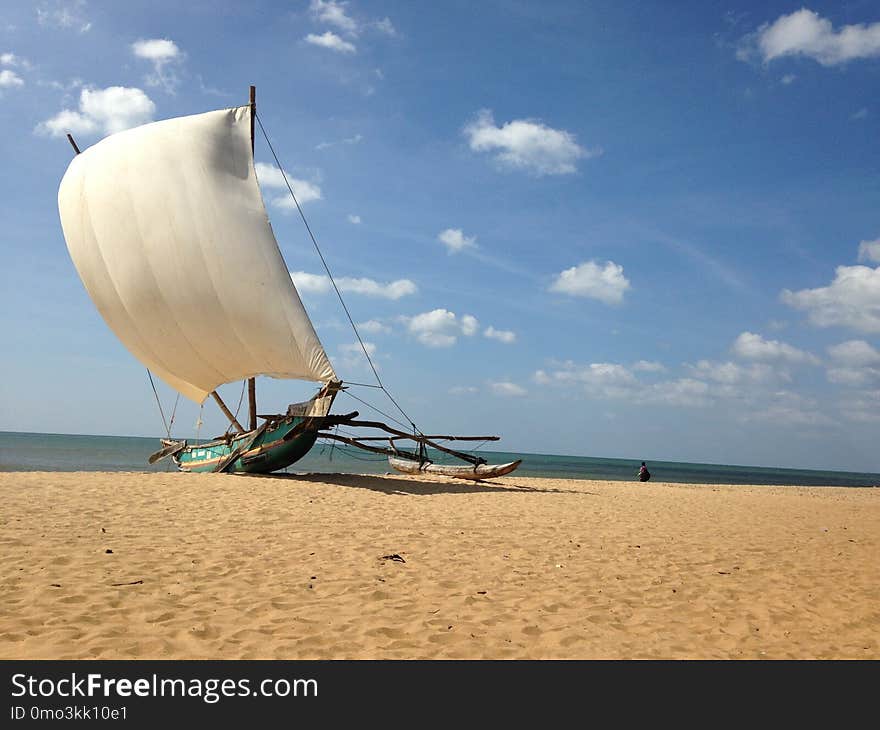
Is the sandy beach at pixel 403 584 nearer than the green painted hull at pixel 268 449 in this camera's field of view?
Yes

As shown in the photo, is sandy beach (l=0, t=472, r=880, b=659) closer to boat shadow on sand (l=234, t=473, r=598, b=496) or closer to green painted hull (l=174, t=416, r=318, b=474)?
boat shadow on sand (l=234, t=473, r=598, b=496)

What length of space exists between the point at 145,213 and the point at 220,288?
3397mm

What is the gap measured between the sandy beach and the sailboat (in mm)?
6280

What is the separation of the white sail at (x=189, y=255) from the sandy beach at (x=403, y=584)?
643 centimetres

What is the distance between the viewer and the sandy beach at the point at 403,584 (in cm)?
421

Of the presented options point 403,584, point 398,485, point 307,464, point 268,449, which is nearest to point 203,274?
point 268,449

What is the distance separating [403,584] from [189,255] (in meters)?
13.8

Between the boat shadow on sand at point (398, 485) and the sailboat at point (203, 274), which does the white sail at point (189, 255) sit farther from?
the boat shadow on sand at point (398, 485)

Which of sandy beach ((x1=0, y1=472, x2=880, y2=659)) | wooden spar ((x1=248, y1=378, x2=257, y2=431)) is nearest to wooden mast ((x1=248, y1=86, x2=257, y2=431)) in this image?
wooden spar ((x1=248, y1=378, x2=257, y2=431))

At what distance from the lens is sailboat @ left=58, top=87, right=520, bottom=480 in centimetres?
1633

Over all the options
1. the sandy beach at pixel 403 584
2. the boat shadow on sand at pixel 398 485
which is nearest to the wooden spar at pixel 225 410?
the boat shadow on sand at pixel 398 485

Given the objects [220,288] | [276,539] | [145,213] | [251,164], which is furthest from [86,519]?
[251,164]
